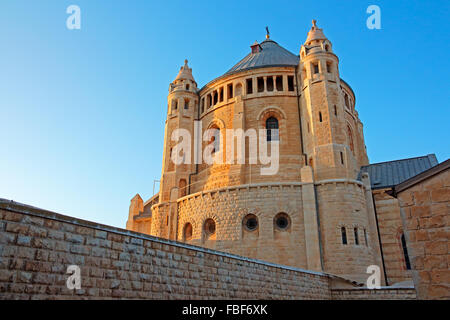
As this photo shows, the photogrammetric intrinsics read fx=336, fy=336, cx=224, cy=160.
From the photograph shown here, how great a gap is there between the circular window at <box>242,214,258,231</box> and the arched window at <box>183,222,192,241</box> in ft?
14.0

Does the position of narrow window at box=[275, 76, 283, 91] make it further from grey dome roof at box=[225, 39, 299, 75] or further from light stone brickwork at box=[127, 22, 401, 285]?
grey dome roof at box=[225, 39, 299, 75]

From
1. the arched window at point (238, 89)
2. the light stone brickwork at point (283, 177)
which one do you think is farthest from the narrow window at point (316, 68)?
the arched window at point (238, 89)

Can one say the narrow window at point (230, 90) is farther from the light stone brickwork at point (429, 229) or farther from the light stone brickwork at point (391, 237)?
the light stone brickwork at point (429, 229)

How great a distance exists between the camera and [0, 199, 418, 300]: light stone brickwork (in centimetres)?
539

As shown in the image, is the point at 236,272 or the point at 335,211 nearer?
the point at 236,272

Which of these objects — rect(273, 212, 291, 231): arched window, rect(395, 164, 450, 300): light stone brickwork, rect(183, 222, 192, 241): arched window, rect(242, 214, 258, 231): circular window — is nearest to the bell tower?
rect(273, 212, 291, 231): arched window

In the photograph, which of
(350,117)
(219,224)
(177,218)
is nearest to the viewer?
(219,224)
